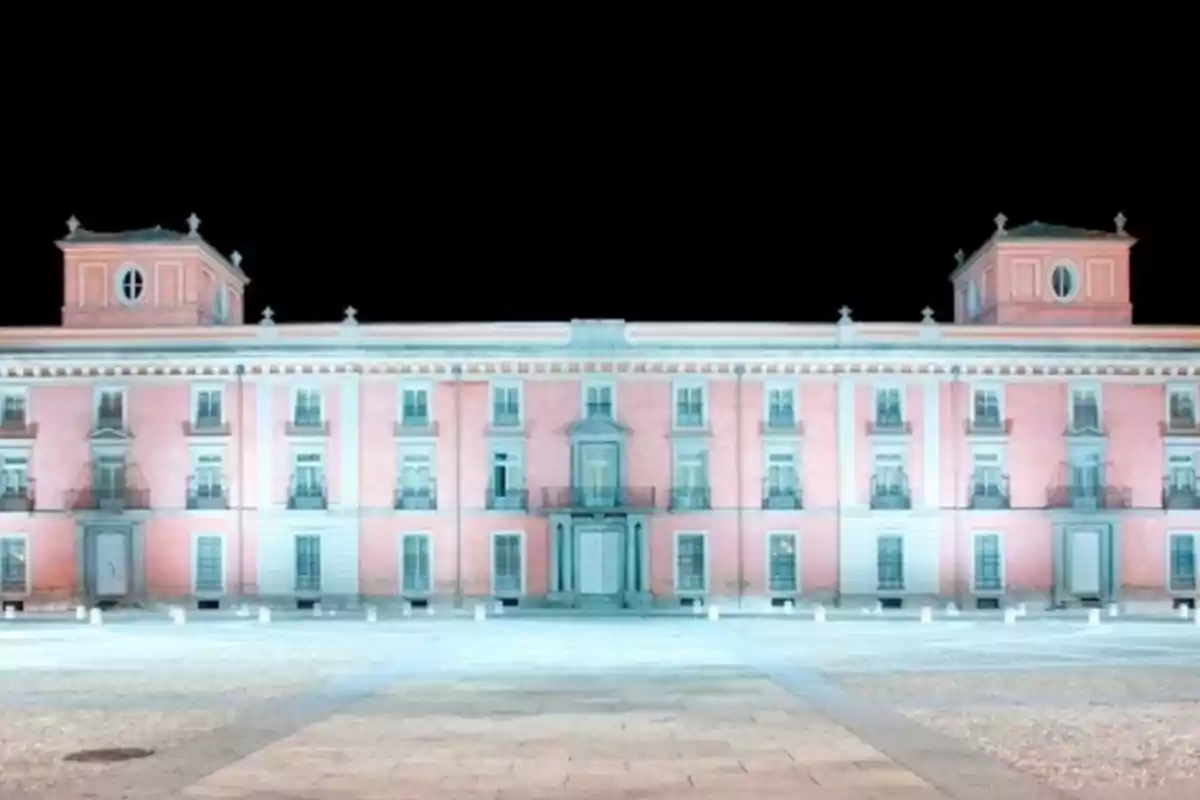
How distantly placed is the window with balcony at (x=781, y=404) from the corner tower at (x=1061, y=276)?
878 centimetres

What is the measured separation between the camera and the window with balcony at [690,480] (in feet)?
179

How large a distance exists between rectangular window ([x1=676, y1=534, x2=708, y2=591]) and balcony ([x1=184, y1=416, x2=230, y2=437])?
1611cm

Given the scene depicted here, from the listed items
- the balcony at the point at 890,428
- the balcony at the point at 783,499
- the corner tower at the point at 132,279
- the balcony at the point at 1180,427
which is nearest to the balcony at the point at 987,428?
the balcony at the point at 890,428

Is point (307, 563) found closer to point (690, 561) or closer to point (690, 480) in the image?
point (690, 561)

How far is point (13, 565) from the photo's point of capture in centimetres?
5453

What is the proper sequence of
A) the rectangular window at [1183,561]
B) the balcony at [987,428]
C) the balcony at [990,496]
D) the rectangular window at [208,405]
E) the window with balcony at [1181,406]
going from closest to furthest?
the balcony at [990,496] → the balcony at [987,428] → the rectangular window at [208,405] → the rectangular window at [1183,561] → the window with balcony at [1181,406]

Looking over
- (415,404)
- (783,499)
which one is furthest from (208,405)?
(783,499)

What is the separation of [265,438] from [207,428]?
2047 millimetres

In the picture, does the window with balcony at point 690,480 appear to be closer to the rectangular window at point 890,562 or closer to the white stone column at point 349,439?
the rectangular window at point 890,562

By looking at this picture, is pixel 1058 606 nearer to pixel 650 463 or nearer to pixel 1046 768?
pixel 650 463

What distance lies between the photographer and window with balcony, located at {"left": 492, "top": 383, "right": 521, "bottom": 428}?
54500 mm

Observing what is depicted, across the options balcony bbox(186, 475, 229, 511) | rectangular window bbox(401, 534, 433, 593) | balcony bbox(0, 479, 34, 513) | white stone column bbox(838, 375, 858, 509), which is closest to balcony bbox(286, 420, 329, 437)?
balcony bbox(186, 475, 229, 511)

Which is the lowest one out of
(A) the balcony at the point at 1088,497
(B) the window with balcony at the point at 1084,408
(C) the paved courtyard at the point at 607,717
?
(C) the paved courtyard at the point at 607,717

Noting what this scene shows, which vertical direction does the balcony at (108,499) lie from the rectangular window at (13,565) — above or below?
above
